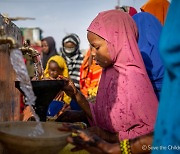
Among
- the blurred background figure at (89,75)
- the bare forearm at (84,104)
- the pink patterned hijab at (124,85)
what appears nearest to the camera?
the pink patterned hijab at (124,85)

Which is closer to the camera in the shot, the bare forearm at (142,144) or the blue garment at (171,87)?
the blue garment at (171,87)

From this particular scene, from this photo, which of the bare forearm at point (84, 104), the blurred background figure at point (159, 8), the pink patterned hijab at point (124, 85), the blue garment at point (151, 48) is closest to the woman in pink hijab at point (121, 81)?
the pink patterned hijab at point (124, 85)

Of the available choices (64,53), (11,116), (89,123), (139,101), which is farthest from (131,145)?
(64,53)

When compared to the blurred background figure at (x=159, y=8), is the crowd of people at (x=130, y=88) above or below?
below

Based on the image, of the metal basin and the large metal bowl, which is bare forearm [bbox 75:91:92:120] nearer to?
the metal basin

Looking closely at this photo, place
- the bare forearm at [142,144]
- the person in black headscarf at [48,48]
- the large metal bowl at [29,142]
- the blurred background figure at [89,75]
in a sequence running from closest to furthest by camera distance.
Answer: the large metal bowl at [29,142]
the bare forearm at [142,144]
the blurred background figure at [89,75]
the person in black headscarf at [48,48]

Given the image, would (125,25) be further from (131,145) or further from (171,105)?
(171,105)

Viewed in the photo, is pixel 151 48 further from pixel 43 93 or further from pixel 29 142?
pixel 29 142

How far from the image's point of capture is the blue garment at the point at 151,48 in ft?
8.09

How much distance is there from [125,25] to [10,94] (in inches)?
36.9

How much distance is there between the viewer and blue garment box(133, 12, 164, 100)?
2.47 meters

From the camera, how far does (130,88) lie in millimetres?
1922

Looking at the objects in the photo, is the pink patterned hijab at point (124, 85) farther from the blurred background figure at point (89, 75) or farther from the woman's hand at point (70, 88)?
the blurred background figure at point (89, 75)

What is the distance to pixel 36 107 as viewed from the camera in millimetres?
2008
